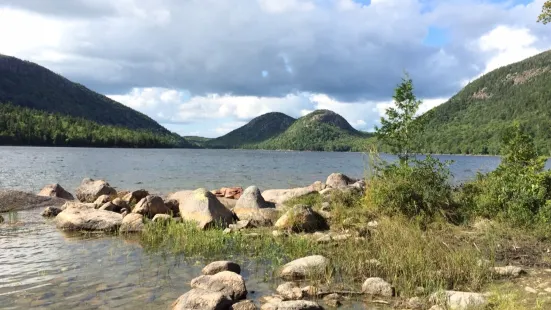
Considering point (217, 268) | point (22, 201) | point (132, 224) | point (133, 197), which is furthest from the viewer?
point (133, 197)

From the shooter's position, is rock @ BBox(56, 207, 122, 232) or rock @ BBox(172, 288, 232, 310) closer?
rock @ BBox(172, 288, 232, 310)

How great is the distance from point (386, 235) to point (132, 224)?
32.6 feet

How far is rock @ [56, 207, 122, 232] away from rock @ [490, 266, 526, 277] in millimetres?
13409

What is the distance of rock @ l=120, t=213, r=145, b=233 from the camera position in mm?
16594

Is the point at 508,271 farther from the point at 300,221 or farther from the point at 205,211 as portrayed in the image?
the point at 205,211

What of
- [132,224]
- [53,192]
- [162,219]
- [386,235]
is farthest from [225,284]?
[53,192]

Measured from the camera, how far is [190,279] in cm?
1069

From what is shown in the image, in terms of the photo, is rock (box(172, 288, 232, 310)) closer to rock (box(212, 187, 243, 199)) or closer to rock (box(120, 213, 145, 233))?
rock (box(120, 213, 145, 233))

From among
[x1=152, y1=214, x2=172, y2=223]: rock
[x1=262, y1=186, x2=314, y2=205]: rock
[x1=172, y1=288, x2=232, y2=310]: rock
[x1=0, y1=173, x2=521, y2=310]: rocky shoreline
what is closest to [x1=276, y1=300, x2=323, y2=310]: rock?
[x1=0, y1=173, x2=521, y2=310]: rocky shoreline

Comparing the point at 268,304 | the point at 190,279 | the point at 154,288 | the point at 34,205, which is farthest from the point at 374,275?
the point at 34,205

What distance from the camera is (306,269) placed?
10.7 metres

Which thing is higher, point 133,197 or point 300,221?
point 300,221

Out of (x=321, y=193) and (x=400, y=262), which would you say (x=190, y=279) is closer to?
(x=400, y=262)

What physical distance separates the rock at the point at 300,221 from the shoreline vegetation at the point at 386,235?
0.04 meters
